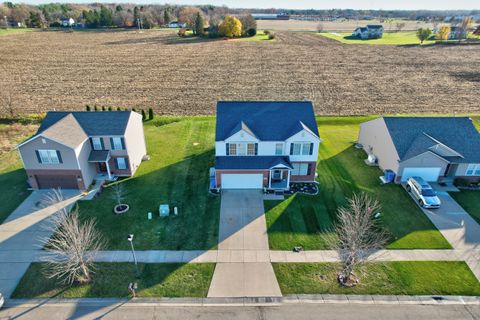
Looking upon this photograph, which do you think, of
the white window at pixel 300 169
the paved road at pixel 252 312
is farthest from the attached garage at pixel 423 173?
the paved road at pixel 252 312

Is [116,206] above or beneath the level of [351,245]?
beneath

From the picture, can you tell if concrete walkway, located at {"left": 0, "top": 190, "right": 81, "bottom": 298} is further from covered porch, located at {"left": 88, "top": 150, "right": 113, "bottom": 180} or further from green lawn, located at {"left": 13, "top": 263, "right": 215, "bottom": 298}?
covered porch, located at {"left": 88, "top": 150, "right": 113, "bottom": 180}

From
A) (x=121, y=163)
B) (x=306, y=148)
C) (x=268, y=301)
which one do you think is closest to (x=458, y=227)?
(x=306, y=148)

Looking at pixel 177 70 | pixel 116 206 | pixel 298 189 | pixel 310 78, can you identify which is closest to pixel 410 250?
pixel 298 189

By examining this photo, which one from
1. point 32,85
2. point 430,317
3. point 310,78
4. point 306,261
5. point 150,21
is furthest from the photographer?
point 150,21

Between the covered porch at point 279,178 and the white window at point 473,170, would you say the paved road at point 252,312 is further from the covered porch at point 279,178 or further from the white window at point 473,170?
the white window at point 473,170

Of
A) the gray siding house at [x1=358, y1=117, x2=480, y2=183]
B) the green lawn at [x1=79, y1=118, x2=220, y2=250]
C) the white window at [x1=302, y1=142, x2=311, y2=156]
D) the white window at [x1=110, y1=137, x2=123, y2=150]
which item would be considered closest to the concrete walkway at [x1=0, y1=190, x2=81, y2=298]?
the green lawn at [x1=79, y1=118, x2=220, y2=250]

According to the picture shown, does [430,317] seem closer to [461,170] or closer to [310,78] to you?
[461,170]
